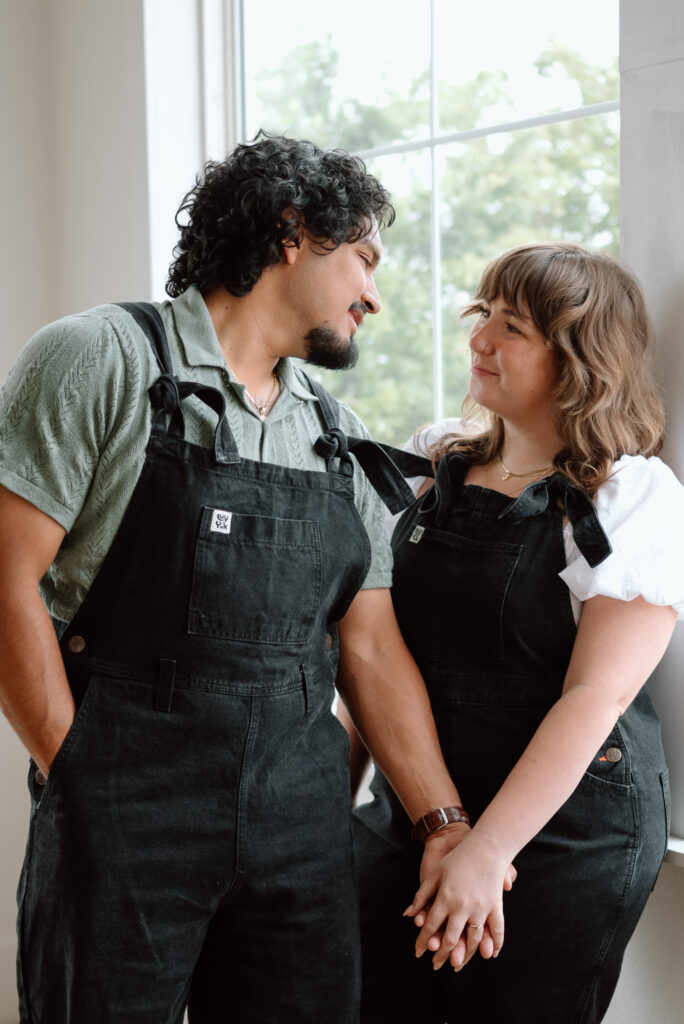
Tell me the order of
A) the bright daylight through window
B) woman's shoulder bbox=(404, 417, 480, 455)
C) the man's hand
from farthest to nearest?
the bright daylight through window → woman's shoulder bbox=(404, 417, 480, 455) → the man's hand

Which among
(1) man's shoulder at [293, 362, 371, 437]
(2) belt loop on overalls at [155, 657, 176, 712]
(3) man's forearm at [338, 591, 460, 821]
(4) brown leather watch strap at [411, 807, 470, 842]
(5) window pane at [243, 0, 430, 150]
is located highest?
(5) window pane at [243, 0, 430, 150]

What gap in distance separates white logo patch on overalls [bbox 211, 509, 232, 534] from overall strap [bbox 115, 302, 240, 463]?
0.25 feet

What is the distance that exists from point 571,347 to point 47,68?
6.13 feet

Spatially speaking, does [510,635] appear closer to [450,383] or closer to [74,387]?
[74,387]

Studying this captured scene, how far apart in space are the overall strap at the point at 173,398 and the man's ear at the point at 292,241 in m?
0.25

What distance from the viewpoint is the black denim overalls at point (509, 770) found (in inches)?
63.9

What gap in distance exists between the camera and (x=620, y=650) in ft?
5.08

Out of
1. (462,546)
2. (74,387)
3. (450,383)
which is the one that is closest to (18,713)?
(74,387)

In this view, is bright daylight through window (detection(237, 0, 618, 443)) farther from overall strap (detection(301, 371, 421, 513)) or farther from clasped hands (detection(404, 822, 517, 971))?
clasped hands (detection(404, 822, 517, 971))

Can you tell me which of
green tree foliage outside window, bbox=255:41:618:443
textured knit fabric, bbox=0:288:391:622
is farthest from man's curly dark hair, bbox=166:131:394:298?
green tree foliage outside window, bbox=255:41:618:443

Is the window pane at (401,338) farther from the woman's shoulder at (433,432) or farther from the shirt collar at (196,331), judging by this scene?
the shirt collar at (196,331)

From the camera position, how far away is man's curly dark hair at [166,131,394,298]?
1615mm

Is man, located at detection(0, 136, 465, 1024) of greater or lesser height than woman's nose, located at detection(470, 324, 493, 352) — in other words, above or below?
below

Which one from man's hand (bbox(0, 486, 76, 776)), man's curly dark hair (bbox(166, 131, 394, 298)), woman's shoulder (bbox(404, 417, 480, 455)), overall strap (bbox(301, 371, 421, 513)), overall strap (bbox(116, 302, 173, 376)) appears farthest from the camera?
woman's shoulder (bbox(404, 417, 480, 455))
